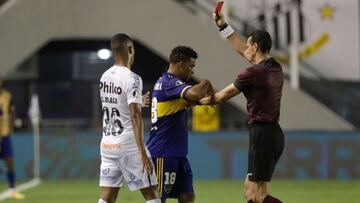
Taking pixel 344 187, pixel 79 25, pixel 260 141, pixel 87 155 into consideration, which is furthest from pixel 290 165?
pixel 260 141

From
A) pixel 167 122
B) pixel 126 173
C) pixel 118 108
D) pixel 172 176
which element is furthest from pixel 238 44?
pixel 126 173

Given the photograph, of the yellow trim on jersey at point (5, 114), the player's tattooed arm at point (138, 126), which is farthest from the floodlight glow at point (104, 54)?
the player's tattooed arm at point (138, 126)

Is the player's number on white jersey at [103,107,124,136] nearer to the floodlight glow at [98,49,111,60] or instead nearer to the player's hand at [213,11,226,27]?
the player's hand at [213,11,226,27]

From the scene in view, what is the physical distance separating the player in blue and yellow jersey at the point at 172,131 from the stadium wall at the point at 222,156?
12583mm

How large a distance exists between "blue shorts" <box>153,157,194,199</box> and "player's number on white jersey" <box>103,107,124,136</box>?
2.60 feet

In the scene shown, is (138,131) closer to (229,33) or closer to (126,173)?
(126,173)

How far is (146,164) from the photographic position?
1021 cm

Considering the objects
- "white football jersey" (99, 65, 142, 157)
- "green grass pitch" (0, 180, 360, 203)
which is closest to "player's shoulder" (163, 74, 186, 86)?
"white football jersey" (99, 65, 142, 157)

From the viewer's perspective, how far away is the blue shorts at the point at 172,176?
428 inches

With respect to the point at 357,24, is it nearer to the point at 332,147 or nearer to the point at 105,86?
the point at 332,147

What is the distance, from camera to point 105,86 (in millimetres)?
10359

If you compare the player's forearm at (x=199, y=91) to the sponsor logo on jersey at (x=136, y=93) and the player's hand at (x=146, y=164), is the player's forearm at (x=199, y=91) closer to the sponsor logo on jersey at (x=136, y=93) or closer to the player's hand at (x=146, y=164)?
the sponsor logo on jersey at (x=136, y=93)

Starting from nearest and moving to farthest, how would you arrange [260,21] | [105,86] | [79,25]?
[105,86] → [79,25] → [260,21]

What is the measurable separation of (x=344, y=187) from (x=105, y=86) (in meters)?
11.3
